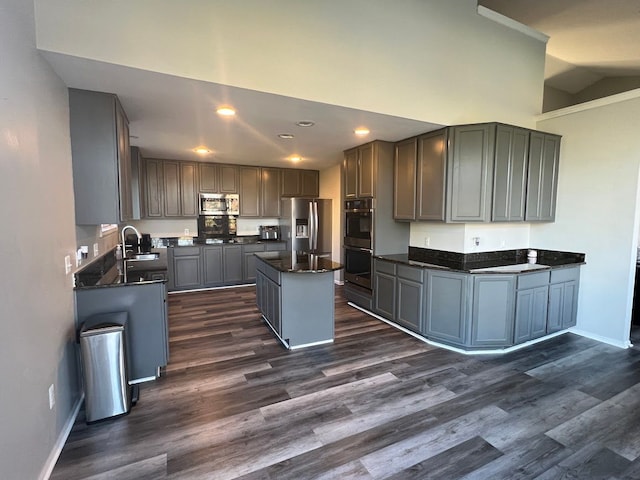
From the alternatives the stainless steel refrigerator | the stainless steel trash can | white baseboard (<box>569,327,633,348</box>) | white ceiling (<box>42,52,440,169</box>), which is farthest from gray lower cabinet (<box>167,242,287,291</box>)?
white baseboard (<box>569,327,633,348</box>)

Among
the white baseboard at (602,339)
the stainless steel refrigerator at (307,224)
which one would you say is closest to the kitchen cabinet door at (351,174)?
the stainless steel refrigerator at (307,224)

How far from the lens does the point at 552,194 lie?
12.8ft

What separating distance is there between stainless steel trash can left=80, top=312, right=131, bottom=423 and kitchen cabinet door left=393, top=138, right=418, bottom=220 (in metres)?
3.36

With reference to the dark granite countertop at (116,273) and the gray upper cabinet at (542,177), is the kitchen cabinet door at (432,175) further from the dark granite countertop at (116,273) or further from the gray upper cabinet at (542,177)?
the dark granite countertop at (116,273)

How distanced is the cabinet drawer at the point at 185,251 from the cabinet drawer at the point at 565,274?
5436 millimetres

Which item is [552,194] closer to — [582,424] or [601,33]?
[601,33]

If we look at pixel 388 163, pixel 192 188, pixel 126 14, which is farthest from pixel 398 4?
pixel 192 188

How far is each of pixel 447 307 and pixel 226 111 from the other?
3078 mm

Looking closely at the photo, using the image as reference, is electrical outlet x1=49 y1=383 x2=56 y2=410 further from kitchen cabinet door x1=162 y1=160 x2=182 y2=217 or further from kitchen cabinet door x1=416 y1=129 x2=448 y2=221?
kitchen cabinet door x1=162 y1=160 x2=182 y2=217

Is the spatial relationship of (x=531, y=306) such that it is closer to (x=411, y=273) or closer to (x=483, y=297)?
(x=483, y=297)

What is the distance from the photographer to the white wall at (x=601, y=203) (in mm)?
3352

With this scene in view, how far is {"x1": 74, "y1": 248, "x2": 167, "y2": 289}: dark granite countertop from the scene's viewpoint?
8.38ft

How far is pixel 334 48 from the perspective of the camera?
265 cm

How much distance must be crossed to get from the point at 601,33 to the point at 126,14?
5280 mm
